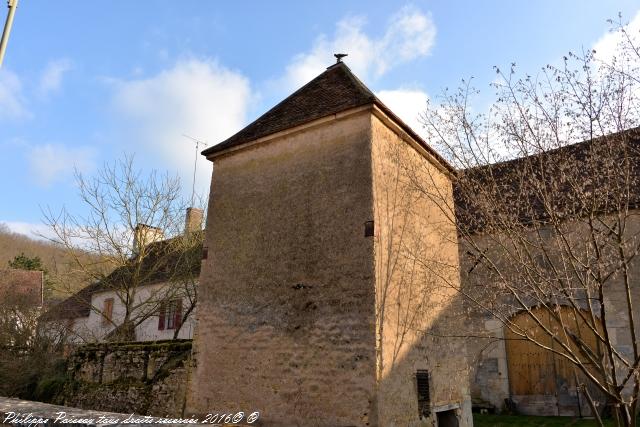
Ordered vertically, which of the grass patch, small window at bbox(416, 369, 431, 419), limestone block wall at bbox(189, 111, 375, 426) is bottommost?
the grass patch

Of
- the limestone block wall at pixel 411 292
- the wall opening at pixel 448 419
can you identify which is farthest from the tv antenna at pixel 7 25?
the wall opening at pixel 448 419

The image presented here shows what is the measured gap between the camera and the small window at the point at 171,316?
659 inches

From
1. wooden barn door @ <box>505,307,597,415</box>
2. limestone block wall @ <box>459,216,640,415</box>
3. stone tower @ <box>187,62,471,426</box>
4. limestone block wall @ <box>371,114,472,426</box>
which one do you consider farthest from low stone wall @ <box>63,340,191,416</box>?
wooden barn door @ <box>505,307,597,415</box>

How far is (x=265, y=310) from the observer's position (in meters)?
8.15

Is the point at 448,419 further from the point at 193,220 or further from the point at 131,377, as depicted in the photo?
the point at 193,220

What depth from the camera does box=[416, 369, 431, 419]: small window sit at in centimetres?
781

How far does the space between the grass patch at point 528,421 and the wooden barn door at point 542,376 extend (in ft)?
1.51

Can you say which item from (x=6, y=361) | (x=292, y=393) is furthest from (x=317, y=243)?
(x=6, y=361)

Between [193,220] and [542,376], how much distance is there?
39.8 feet

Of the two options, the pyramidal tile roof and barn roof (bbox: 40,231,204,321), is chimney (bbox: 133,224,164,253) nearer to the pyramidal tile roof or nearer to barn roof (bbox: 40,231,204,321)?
barn roof (bbox: 40,231,204,321)

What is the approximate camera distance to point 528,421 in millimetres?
10672

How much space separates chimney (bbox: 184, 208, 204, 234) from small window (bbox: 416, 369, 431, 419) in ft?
34.2

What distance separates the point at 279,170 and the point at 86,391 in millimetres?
7153

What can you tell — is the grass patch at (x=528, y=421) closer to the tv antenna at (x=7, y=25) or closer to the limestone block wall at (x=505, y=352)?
the limestone block wall at (x=505, y=352)
